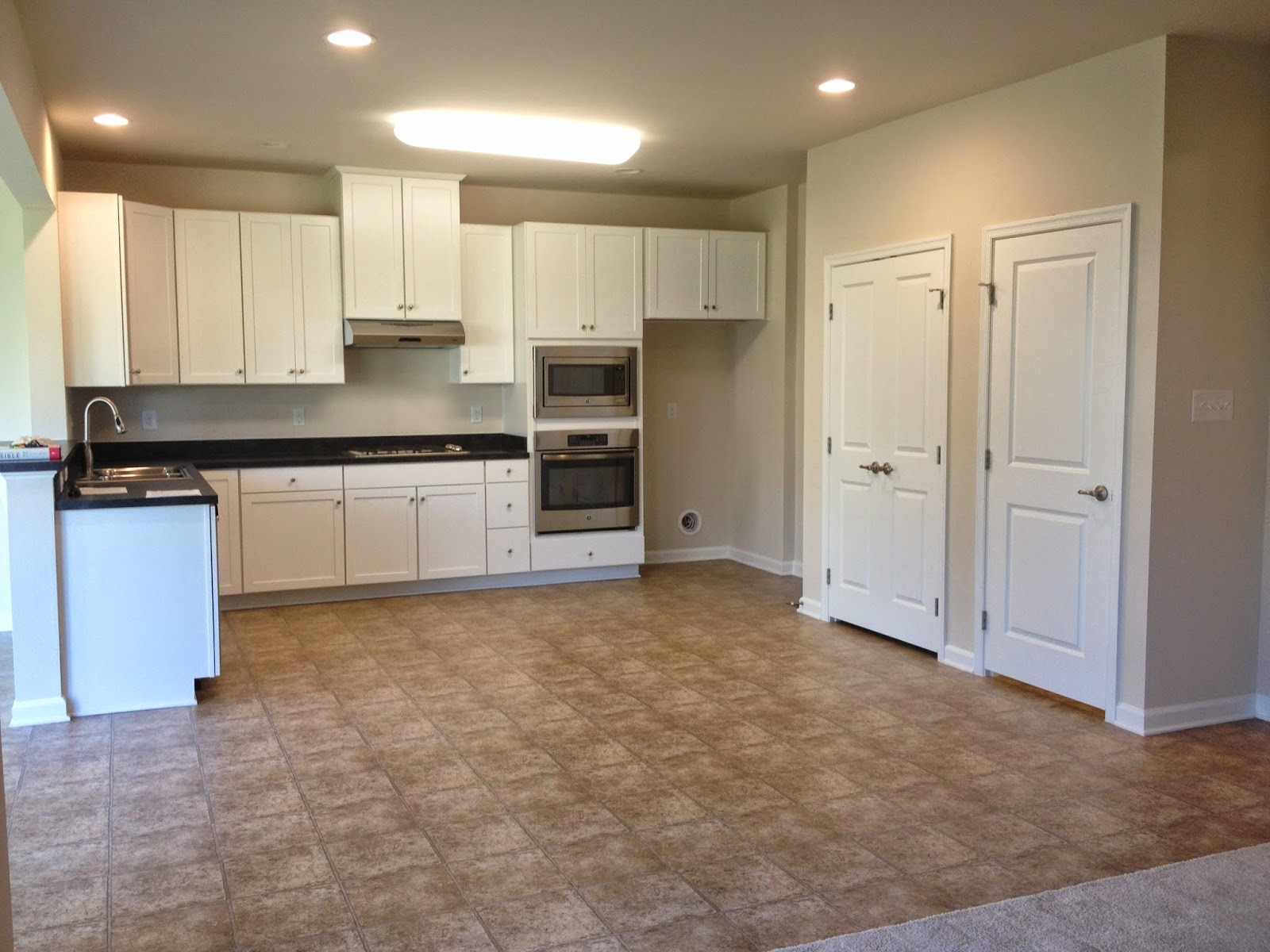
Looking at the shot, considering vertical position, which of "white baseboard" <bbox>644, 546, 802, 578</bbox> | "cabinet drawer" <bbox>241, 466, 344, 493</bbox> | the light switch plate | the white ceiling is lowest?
"white baseboard" <bbox>644, 546, 802, 578</bbox>

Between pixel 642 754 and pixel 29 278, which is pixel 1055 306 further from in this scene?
pixel 29 278

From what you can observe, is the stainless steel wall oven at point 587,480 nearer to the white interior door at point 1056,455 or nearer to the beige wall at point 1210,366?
the white interior door at point 1056,455

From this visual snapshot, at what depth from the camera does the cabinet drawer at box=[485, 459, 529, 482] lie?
6.59 m

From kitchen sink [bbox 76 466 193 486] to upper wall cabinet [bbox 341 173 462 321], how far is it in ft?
4.35

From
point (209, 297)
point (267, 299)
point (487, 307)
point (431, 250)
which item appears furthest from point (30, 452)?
point (487, 307)

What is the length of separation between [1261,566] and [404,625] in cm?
401

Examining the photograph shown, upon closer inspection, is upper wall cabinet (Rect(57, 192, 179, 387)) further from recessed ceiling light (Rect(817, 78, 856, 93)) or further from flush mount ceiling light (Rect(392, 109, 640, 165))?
recessed ceiling light (Rect(817, 78, 856, 93))

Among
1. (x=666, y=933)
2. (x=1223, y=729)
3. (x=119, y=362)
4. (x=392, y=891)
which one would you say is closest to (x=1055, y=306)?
(x=1223, y=729)

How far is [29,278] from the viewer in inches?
205

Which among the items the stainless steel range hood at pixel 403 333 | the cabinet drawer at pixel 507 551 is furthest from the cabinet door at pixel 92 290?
the cabinet drawer at pixel 507 551

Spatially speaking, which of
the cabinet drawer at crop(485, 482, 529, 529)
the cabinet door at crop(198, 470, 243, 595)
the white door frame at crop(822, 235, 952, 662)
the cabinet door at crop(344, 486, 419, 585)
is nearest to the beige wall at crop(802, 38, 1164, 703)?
the white door frame at crop(822, 235, 952, 662)

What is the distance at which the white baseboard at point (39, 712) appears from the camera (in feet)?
13.7

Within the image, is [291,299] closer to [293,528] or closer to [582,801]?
[293,528]

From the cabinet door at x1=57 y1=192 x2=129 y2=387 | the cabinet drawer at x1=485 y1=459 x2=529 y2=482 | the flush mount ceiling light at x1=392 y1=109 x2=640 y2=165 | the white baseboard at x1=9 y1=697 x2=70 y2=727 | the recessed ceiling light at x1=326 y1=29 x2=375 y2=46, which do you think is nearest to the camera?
Answer: the recessed ceiling light at x1=326 y1=29 x2=375 y2=46
